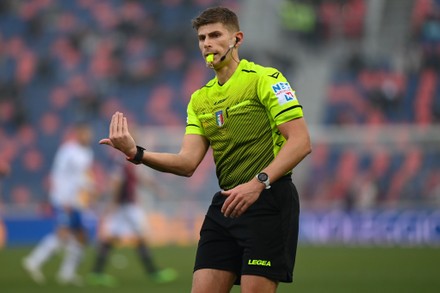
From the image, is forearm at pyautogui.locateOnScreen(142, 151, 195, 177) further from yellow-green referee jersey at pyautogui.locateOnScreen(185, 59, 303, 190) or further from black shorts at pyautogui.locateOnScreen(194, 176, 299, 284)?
black shorts at pyautogui.locateOnScreen(194, 176, 299, 284)

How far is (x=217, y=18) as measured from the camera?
6070 millimetres

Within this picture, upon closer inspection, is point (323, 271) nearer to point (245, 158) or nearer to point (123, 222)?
point (123, 222)

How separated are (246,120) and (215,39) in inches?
21.8

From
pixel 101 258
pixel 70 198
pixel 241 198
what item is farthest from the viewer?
pixel 70 198

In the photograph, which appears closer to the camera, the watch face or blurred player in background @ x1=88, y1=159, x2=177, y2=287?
the watch face

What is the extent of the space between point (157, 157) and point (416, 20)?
25.8 m

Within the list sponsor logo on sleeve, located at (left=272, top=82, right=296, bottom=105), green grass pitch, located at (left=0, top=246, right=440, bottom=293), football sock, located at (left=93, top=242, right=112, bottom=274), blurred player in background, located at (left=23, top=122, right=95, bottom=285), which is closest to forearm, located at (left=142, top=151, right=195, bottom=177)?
sponsor logo on sleeve, located at (left=272, top=82, right=296, bottom=105)

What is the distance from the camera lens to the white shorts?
15.0 m

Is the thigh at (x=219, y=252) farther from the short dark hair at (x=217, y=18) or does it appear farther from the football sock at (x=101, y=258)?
the football sock at (x=101, y=258)

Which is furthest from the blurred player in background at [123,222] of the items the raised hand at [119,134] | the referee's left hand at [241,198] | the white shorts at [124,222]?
the referee's left hand at [241,198]

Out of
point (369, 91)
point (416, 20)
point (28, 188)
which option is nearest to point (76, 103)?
point (28, 188)

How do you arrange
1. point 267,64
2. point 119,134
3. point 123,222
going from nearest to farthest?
point 119,134, point 123,222, point 267,64

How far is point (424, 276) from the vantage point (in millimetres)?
14328

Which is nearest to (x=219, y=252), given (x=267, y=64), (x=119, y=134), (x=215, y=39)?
(x=119, y=134)
